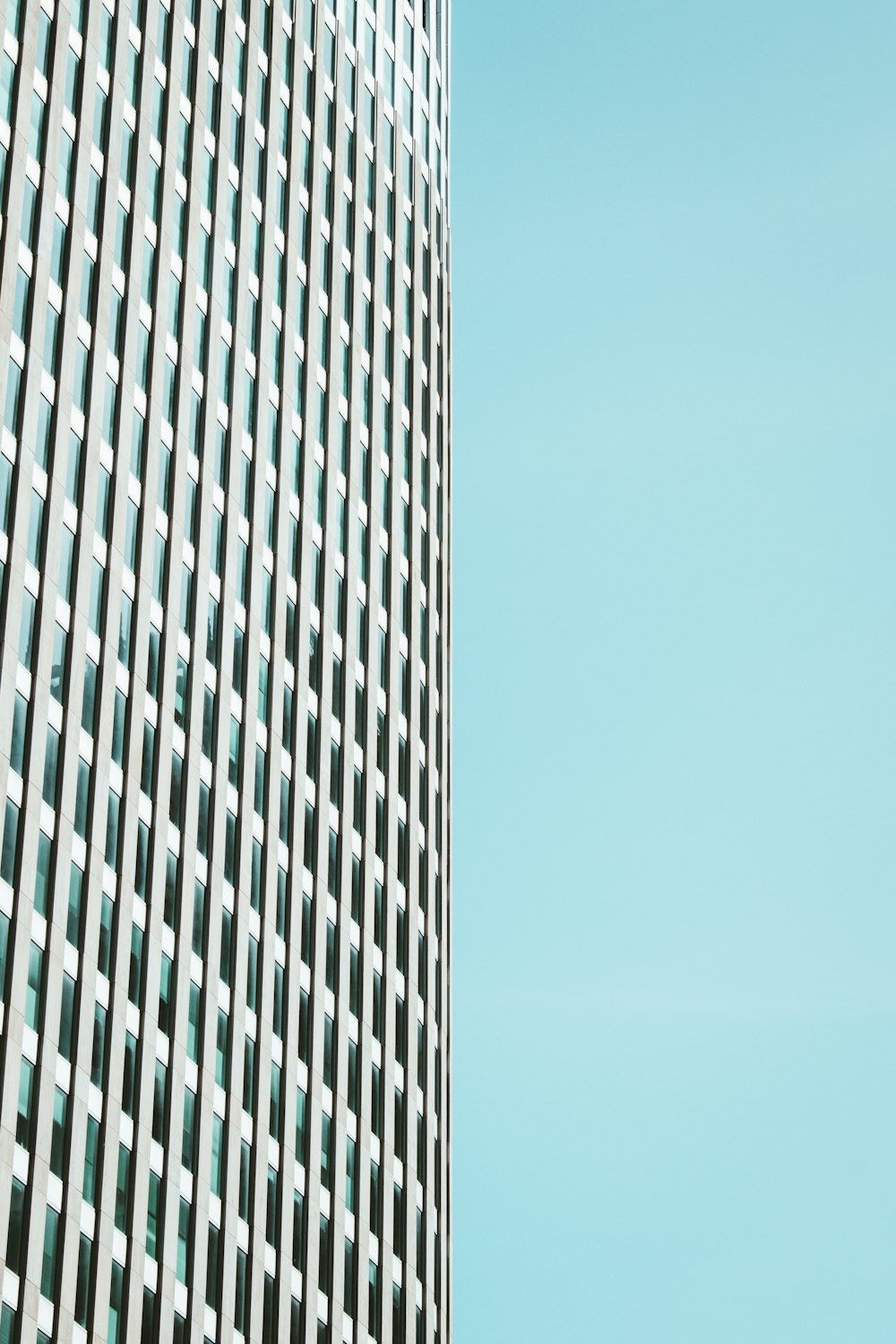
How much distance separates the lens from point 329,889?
267 feet

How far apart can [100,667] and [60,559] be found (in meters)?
3.39

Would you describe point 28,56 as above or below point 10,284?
above

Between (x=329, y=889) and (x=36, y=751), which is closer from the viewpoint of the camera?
(x=36, y=751)

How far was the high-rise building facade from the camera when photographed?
6406 cm

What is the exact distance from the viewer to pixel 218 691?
75562mm

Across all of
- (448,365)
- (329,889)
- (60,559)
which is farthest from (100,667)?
(448,365)

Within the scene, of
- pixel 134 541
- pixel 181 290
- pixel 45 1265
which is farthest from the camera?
pixel 181 290

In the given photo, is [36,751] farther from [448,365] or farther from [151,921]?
[448,365]

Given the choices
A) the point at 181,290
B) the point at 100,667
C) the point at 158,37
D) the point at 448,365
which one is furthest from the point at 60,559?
the point at 448,365

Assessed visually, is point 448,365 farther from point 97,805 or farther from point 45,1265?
point 45,1265

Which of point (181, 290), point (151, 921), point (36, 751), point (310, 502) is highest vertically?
point (181, 290)

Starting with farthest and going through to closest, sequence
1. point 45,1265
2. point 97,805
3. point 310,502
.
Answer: point 310,502
point 97,805
point 45,1265

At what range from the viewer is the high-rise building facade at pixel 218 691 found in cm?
6406

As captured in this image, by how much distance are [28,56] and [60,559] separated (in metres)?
15.5
